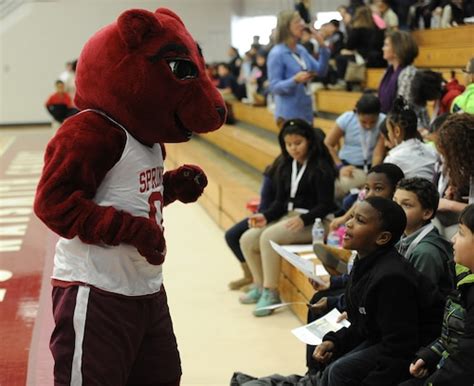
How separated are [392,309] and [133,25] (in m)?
1.20

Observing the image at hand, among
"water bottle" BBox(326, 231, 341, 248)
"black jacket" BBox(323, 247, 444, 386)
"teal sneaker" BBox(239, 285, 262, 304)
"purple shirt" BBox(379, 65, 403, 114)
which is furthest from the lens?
"purple shirt" BBox(379, 65, 403, 114)

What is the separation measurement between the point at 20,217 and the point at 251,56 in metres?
5.83

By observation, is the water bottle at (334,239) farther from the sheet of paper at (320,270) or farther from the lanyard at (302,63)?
the lanyard at (302,63)

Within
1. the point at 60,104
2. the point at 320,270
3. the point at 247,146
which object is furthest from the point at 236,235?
the point at 60,104

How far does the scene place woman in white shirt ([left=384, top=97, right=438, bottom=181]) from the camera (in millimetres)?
4145

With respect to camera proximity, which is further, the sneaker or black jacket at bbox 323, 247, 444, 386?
the sneaker

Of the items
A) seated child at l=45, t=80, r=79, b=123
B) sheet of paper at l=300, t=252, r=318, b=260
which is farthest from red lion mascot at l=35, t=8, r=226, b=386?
seated child at l=45, t=80, r=79, b=123

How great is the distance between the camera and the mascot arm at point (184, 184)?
2.79 m

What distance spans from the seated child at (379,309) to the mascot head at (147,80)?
0.69m

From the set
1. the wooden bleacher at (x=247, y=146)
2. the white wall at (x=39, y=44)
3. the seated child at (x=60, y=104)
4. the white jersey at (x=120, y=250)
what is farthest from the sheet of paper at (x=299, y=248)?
the white wall at (x=39, y=44)

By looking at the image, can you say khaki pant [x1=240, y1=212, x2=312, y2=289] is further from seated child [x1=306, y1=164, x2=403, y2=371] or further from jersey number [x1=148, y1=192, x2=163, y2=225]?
jersey number [x1=148, y1=192, x2=163, y2=225]

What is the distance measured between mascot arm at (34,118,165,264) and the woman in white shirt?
Answer: 2.07 metres

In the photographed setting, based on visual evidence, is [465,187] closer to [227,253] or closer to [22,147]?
[227,253]

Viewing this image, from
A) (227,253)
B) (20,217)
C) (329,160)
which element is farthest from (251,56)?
(329,160)
